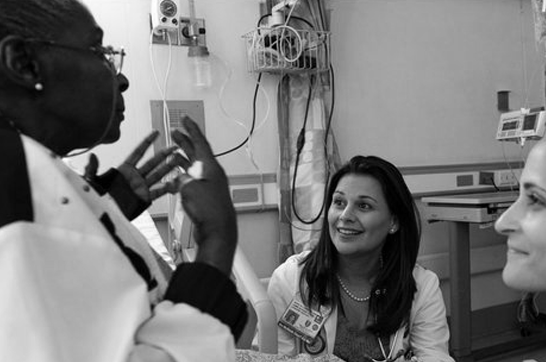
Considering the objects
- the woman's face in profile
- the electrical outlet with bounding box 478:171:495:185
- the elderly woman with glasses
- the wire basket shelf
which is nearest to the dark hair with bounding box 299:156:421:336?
the woman's face in profile

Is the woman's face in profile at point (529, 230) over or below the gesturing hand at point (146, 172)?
below

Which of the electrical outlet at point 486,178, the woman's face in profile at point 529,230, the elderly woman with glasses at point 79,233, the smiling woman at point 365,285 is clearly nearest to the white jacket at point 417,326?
the smiling woman at point 365,285

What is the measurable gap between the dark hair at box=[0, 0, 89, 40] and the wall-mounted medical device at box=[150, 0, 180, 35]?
5.31 feet

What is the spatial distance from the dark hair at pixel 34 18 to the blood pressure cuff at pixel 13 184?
5.7 inches

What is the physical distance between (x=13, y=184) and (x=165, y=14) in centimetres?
183

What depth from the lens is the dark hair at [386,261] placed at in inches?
60.8

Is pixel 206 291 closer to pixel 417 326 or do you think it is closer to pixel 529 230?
pixel 529 230

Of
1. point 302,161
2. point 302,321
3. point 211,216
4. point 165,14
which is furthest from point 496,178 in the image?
point 211,216

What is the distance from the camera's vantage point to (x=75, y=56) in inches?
23.7

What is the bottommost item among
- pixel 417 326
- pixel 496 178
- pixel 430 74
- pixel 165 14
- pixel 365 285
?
pixel 417 326

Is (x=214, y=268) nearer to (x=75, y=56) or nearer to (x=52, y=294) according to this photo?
(x=52, y=294)

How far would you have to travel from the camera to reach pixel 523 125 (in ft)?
7.80

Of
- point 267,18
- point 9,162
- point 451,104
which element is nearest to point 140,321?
point 9,162

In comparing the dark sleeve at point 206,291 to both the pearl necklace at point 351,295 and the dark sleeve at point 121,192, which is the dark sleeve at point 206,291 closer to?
the dark sleeve at point 121,192
